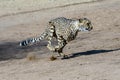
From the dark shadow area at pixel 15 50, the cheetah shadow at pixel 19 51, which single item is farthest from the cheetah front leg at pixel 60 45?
the dark shadow area at pixel 15 50

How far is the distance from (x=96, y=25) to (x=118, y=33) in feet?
8.53

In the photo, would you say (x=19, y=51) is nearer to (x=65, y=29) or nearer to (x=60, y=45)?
(x=60, y=45)

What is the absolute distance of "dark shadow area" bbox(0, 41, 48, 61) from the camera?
16.5 meters

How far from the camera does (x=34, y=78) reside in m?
12.7

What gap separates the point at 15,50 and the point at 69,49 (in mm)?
1795

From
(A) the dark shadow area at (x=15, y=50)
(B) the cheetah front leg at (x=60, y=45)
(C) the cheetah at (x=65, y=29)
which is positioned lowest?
(A) the dark shadow area at (x=15, y=50)

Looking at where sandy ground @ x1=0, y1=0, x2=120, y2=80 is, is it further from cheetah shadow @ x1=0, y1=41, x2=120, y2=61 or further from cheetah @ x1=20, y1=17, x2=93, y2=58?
cheetah @ x1=20, y1=17, x2=93, y2=58

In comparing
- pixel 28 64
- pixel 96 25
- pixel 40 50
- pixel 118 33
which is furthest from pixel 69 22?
pixel 96 25

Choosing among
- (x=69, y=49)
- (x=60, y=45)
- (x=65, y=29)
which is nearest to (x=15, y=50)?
(x=69, y=49)

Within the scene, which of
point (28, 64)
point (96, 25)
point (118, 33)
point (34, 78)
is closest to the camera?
point (34, 78)

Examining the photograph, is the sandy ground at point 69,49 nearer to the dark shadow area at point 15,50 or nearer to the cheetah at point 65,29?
the dark shadow area at point 15,50

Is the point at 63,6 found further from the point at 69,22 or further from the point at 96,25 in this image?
the point at 69,22

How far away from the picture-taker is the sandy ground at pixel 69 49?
13.0 m

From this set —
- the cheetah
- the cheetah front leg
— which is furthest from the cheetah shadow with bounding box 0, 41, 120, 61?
the cheetah
